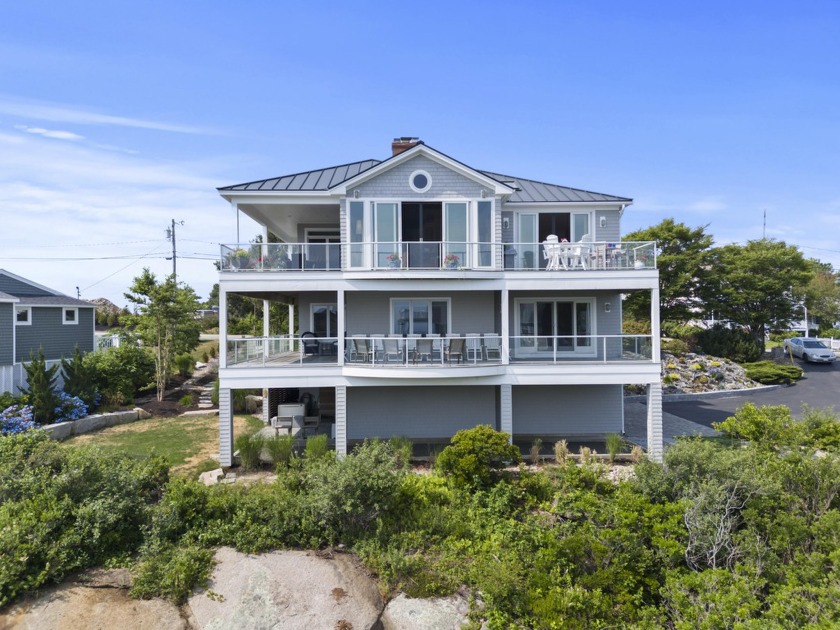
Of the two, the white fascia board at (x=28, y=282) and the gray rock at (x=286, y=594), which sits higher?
the white fascia board at (x=28, y=282)

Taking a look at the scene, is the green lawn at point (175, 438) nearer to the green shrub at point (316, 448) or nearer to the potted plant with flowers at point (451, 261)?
the green shrub at point (316, 448)

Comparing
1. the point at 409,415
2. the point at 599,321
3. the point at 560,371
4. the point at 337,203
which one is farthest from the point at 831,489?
the point at 337,203

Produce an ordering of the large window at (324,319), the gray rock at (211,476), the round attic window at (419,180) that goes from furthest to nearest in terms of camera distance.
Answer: the large window at (324,319) < the round attic window at (419,180) < the gray rock at (211,476)

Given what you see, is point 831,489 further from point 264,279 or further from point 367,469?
point 264,279

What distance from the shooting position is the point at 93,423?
18359 mm

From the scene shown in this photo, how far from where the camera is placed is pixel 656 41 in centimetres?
1541

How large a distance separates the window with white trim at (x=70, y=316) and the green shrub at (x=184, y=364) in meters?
5.04

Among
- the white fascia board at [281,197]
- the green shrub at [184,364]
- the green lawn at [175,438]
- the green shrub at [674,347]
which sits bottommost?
the green lawn at [175,438]

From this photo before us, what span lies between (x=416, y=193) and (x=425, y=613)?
12036mm

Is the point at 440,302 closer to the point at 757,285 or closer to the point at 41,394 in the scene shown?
the point at 41,394

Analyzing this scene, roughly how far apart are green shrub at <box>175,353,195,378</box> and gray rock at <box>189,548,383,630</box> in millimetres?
19952

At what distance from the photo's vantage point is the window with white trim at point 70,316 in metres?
23.2

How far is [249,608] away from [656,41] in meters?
18.6

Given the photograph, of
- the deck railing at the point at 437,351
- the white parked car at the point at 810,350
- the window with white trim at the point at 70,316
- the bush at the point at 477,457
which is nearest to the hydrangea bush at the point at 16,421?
the deck railing at the point at 437,351
